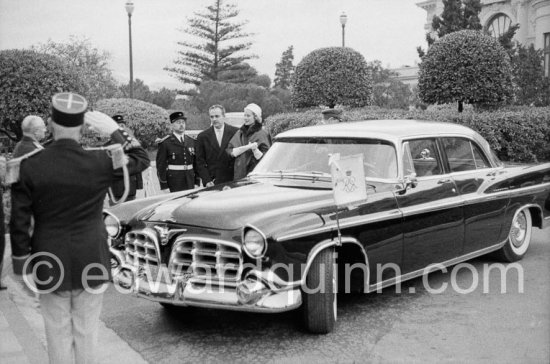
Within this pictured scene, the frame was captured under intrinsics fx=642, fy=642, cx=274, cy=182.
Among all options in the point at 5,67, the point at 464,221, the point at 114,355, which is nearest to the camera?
the point at 114,355

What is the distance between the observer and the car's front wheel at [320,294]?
182 inches

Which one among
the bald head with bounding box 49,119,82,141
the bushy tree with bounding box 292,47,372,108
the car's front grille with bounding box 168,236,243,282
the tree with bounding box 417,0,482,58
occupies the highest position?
the tree with bounding box 417,0,482,58

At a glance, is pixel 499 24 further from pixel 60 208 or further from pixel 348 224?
pixel 60 208

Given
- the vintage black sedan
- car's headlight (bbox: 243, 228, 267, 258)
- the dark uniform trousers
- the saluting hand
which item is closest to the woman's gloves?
the dark uniform trousers

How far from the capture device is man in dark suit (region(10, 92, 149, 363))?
3.34 m

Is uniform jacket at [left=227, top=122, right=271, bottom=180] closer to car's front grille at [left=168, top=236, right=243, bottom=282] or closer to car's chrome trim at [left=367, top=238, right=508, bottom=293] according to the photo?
car's chrome trim at [left=367, top=238, right=508, bottom=293]

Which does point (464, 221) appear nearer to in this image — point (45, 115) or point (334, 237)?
point (334, 237)

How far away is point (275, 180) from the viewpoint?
5.85 metres

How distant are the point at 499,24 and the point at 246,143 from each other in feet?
153

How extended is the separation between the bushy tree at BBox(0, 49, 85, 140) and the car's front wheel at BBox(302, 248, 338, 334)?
15366 millimetres

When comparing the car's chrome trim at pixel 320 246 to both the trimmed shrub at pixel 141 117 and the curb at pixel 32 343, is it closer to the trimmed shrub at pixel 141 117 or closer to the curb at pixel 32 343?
the curb at pixel 32 343

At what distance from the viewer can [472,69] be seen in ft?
54.5

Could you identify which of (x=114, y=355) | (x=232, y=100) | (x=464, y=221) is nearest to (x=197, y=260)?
(x=114, y=355)

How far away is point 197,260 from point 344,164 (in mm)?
1291
